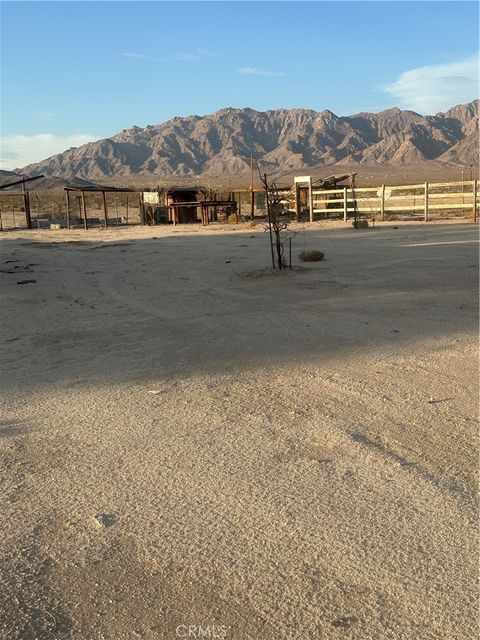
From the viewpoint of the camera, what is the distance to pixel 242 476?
3596 millimetres

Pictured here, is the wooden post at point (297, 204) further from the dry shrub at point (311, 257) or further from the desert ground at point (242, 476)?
A: the desert ground at point (242, 476)

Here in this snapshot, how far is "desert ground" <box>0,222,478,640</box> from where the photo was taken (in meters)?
2.52

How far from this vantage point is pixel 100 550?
2.90 meters

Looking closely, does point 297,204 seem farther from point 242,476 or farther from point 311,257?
point 242,476

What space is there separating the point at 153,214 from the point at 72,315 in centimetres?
3009

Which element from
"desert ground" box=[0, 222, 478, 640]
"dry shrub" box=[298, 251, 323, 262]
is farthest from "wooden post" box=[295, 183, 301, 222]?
"desert ground" box=[0, 222, 478, 640]

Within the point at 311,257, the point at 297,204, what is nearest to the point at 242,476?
the point at 311,257

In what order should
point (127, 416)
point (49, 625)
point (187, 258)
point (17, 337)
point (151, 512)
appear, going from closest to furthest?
point (49, 625), point (151, 512), point (127, 416), point (17, 337), point (187, 258)

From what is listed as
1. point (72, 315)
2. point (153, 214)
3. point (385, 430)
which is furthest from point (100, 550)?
point (153, 214)

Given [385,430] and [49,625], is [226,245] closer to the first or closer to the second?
[385,430]

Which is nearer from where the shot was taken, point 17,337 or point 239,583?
point 239,583

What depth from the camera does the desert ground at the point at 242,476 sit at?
8.26 ft

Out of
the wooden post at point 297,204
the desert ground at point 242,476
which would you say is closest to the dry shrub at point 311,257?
the desert ground at point 242,476

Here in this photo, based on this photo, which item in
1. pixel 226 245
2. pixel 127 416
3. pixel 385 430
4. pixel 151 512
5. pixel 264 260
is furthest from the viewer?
pixel 226 245
